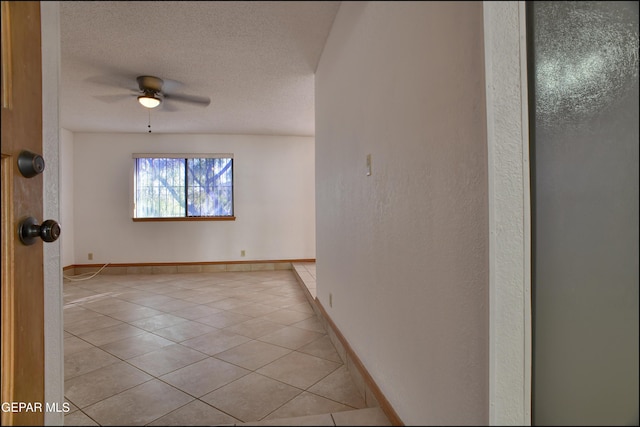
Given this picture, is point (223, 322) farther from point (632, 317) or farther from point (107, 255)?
point (107, 255)

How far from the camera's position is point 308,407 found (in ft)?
4.87

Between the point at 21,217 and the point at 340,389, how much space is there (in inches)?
59.6

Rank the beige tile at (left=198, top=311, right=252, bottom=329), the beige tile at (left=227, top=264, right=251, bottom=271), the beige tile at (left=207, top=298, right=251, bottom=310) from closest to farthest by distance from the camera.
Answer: the beige tile at (left=198, top=311, right=252, bottom=329), the beige tile at (left=207, top=298, right=251, bottom=310), the beige tile at (left=227, top=264, right=251, bottom=271)

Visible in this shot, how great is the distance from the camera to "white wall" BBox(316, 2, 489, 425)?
70 cm

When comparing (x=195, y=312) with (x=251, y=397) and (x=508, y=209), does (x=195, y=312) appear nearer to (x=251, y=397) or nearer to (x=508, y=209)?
(x=251, y=397)

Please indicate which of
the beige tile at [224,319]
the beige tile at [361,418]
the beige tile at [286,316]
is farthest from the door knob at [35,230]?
the beige tile at [286,316]

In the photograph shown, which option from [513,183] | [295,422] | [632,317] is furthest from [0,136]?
[632,317]

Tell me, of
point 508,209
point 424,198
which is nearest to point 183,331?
point 424,198

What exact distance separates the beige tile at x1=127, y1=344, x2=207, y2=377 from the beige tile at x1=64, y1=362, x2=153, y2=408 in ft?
0.17

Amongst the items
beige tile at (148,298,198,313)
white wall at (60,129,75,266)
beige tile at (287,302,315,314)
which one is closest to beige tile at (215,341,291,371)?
beige tile at (287,302,315,314)

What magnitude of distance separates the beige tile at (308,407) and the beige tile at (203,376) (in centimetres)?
40

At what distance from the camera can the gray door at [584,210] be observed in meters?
0.83

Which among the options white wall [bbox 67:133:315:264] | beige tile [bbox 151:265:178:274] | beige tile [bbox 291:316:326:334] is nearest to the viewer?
beige tile [bbox 291:316:326:334]

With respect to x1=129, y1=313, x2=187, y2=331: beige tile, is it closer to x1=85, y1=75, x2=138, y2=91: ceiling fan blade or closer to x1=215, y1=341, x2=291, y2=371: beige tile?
x1=215, y1=341, x2=291, y2=371: beige tile
